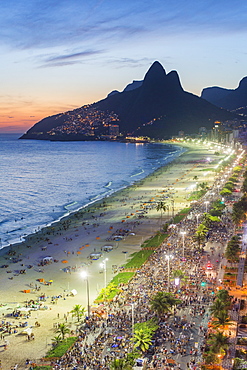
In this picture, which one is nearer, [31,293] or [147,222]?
[31,293]

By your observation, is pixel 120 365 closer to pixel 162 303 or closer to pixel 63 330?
pixel 63 330

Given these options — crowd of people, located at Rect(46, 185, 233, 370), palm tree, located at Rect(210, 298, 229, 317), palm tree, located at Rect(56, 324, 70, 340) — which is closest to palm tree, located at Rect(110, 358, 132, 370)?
crowd of people, located at Rect(46, 185, 233, 370)

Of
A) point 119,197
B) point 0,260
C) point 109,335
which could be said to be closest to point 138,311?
point 109,335

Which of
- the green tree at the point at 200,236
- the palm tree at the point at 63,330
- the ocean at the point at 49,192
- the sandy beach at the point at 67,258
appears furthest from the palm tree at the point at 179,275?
the ocean at the point at 49,192

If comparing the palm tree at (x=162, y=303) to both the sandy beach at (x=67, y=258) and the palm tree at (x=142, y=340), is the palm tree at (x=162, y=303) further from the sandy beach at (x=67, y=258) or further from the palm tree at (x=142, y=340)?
the sandy beach at (x=67, y=258)

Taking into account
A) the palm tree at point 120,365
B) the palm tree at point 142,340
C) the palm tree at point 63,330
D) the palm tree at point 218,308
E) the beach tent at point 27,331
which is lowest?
the beach tent at point 27,331

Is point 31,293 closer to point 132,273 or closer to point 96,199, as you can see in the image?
point 132,273
